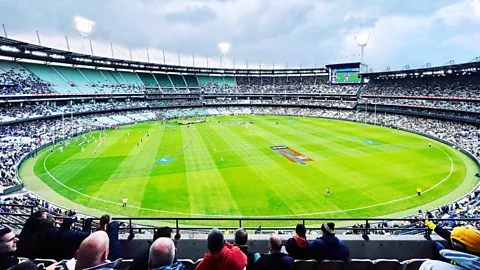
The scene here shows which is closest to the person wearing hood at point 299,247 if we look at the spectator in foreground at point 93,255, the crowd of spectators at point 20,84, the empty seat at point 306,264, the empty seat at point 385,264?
the empty seat at point 306,264

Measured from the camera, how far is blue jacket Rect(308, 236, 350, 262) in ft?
17.8

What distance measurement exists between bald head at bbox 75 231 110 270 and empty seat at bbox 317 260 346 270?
4.21 metres

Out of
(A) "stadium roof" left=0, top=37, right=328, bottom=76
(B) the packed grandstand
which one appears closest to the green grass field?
(B) the packed grandstand

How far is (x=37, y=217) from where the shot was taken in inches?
223

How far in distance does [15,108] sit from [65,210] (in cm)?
4929

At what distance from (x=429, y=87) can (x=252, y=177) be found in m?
65.3

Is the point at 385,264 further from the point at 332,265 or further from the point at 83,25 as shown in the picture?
the point at 83,25

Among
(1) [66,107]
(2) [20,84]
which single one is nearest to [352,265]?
(2) [20,84]

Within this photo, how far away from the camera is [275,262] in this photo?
4.52m

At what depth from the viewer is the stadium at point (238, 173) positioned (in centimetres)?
599

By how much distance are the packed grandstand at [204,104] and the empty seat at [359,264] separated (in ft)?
0.09

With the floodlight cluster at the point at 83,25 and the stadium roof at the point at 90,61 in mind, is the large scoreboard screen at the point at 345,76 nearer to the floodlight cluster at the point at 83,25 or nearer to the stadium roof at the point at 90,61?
the stadium roof at the point at 90,61

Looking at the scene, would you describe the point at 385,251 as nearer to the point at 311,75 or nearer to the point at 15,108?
the point at 15,108

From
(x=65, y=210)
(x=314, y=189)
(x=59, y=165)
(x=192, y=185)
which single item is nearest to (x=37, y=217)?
(x=65, y=210)
